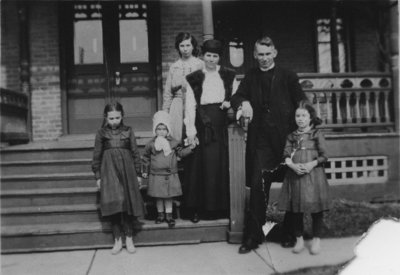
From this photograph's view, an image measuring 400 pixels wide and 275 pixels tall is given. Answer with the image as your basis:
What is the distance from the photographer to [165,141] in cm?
460

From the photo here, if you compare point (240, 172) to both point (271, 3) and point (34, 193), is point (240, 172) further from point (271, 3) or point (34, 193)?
point (271, 3)

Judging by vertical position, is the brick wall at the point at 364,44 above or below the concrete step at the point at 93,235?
above

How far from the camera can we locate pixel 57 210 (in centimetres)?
484

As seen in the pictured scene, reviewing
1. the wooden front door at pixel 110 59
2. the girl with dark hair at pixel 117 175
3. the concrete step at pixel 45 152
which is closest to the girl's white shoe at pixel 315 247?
the girl with dark hair at pixel 117 175

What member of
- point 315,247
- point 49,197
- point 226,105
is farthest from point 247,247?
point 49,197

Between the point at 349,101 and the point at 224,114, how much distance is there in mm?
3170

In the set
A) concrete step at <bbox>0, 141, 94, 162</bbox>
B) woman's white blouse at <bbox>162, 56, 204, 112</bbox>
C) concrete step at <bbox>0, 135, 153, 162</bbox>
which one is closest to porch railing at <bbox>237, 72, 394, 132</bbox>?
woman's white blouse at <bbox>162, 56, 204, 112</bbox>

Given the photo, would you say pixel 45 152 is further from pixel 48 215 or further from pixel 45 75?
pixel 45 75

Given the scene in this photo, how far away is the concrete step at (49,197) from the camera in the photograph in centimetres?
510

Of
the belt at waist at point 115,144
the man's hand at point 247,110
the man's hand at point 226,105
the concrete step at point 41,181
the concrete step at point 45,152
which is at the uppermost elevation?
the man's hand at point 226,105

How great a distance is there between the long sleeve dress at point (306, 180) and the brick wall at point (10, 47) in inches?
220

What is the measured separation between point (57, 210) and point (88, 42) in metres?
4.07

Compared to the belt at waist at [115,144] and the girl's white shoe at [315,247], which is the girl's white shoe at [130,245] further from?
the girl's white shoe at [315,247]

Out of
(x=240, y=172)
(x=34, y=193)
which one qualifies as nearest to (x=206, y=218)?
(x=240, y=172)
